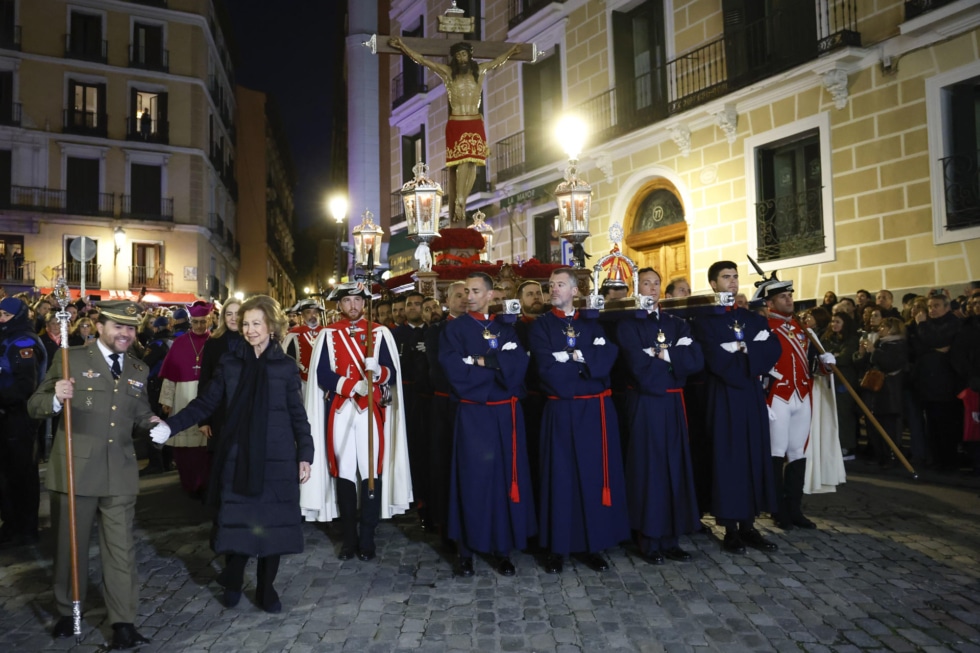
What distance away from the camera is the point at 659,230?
1429 cm

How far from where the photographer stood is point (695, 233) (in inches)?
523

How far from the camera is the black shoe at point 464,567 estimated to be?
5.23m

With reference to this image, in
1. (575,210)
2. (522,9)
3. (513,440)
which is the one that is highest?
(522,9)

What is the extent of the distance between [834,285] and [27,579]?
10330 millimetres

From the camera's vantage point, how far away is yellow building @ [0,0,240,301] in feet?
99.2

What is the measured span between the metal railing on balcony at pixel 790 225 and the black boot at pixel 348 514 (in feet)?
27.7

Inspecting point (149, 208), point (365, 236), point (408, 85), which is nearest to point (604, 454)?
point (365, 236)

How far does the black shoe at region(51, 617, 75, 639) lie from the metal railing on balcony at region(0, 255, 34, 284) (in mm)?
30070

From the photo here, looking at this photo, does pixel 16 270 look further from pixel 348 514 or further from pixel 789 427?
pixel 789 427

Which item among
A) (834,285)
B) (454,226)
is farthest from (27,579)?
(834,285)

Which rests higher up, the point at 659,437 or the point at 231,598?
the point at 659,437

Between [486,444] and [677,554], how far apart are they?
1619 millimetres

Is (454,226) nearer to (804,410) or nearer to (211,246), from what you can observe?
(804,410)

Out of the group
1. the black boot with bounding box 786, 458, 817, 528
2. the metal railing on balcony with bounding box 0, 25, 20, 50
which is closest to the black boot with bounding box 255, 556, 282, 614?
the black boot with bounding box 786, 458, 817, 528
